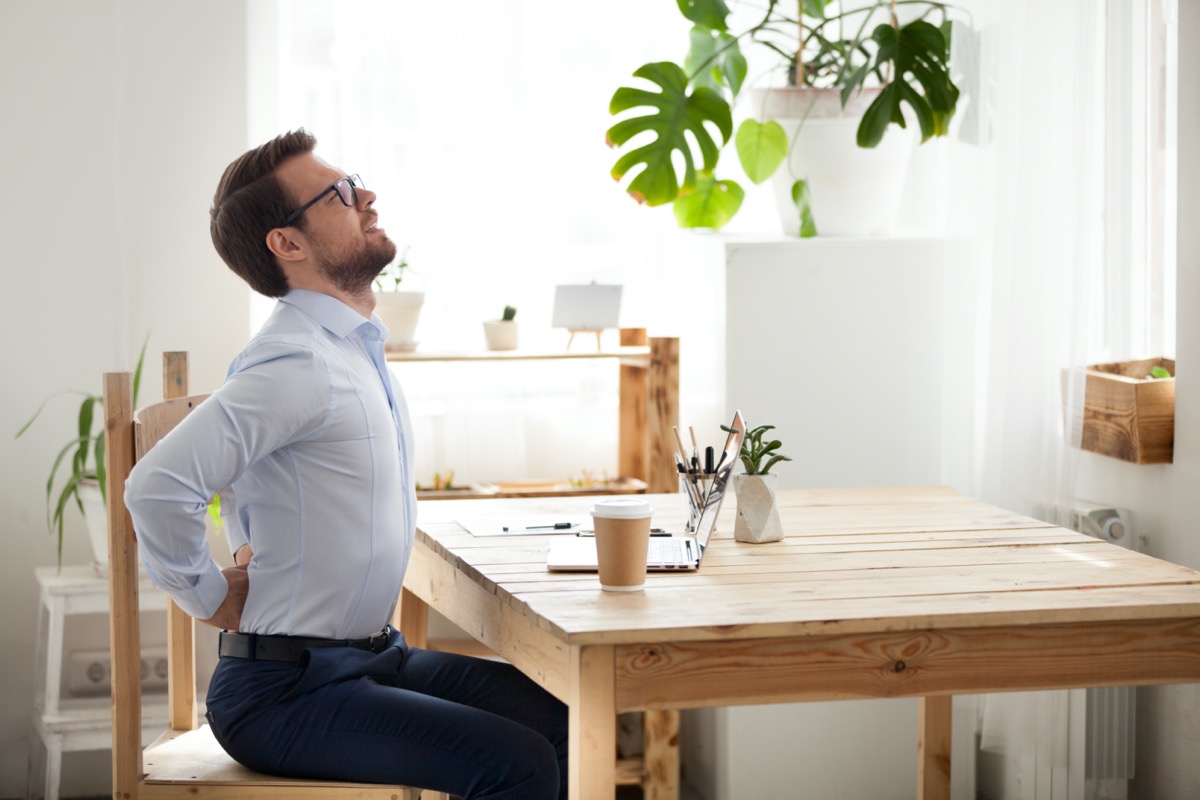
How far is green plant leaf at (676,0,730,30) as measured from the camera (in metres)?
2.98

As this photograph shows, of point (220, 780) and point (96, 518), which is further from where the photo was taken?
point (96, 518)

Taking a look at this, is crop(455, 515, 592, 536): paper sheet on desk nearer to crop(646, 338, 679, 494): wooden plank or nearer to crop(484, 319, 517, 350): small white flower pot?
crop(646, 338, 679, 494): wooden plank

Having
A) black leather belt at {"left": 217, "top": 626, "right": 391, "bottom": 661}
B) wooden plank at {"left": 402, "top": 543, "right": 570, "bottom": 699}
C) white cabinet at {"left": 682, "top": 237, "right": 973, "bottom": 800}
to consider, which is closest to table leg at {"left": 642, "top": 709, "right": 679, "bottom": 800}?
white cabinet at {"left": 682, "top": 237, "right": 973, "bottom": 800}

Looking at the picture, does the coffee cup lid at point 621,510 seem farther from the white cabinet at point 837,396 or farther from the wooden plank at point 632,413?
the wooden plank at point 632,413

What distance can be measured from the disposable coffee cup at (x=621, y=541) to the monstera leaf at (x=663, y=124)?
1.32 meters

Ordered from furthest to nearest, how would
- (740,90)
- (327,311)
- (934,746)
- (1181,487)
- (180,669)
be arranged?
(740,90) → (1181,487) → (934,746) → (180,669) → (327,311)

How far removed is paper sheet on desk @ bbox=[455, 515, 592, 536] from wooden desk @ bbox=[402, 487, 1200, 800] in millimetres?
155

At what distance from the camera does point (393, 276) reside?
3.18 m

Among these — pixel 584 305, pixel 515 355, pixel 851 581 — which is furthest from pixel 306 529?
pixel 584 305

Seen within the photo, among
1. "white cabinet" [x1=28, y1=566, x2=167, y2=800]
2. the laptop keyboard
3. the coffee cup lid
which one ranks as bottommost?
"white cabinet" [x1=28, y1=566, x2=167, y2=800]

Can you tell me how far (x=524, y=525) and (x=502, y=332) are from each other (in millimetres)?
915

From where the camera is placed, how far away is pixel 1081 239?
2.65 m

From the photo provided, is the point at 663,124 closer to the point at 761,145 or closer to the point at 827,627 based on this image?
the point at 761,145

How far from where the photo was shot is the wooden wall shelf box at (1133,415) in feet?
8.35
